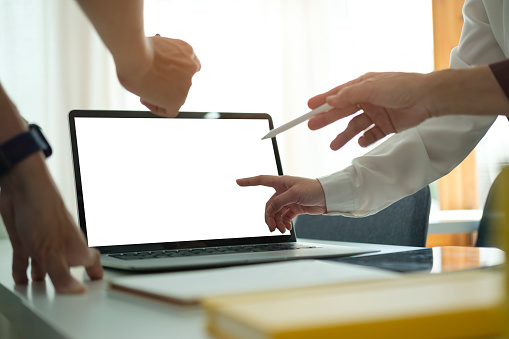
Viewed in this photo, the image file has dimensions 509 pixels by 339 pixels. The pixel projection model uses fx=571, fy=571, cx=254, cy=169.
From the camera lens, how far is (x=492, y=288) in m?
0.37

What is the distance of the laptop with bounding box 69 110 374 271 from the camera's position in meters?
1.01

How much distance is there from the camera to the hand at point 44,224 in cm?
60

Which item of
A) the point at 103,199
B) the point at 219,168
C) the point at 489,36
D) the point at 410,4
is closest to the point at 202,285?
the point at 103,199

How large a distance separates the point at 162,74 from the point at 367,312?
1.76 feet

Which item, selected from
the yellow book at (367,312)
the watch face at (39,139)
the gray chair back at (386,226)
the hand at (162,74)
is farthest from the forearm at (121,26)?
the gray chair back at (386,226)

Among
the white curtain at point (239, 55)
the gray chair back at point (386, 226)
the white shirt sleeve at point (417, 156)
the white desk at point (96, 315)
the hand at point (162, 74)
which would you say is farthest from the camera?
the white curtain at point (239, 55)

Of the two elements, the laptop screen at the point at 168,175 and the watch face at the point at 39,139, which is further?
the laptop screen at the point at 168,175

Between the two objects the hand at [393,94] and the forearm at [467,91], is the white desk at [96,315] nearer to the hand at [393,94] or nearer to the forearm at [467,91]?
the hand at [393,94]

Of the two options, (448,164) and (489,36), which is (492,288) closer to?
(448,164)

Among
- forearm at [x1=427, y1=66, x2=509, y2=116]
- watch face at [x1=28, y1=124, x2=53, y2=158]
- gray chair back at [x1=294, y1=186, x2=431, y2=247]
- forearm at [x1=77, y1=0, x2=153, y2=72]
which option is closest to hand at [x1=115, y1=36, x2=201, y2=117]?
forearm at [x1=77, y1=0, x2=153, y2=72]

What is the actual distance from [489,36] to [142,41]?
88 centimetres

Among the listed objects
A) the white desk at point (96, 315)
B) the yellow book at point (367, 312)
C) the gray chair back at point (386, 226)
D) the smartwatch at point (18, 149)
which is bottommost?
the gray chair back at point (386, 226)

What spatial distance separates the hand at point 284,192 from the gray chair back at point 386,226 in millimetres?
426

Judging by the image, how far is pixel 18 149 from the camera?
62 centimetres
